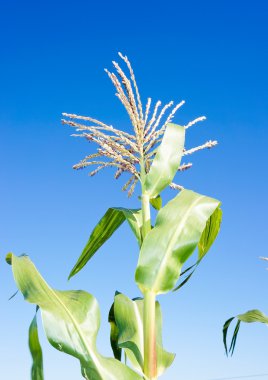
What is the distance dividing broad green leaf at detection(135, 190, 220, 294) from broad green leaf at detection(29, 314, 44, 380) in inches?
18.3

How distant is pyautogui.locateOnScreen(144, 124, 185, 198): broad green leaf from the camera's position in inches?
104

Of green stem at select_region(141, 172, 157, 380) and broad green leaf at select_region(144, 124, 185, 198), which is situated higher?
broad green leaf at select_region(144, 124, 185, 198)

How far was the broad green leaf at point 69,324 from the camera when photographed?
2138mm

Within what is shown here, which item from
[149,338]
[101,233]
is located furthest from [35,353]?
[101,233]

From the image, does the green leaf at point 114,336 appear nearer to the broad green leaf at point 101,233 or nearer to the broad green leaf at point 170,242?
the broad green leaf at point 101,233

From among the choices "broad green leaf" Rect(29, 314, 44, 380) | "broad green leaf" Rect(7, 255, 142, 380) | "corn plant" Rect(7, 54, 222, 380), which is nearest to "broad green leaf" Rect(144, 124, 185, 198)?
"corn plant" Rect(7, 54, 222, 380)

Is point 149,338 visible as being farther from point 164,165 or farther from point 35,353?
point 164,165

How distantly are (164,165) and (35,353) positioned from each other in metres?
1.06

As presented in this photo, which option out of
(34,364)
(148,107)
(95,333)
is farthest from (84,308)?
(148,107)

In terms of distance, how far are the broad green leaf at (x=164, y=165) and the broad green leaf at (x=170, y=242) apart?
16cm

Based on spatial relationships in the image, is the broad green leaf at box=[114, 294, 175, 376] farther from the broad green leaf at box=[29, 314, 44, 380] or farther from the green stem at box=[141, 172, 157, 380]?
the broad green leaf at box=[29, 314, 44, 380]

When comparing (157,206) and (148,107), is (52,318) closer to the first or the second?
(157,206)

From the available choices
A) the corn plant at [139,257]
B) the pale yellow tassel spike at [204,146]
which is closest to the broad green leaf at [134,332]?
the corn plant at [139,257]

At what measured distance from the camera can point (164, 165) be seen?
264 cm
